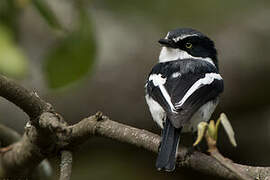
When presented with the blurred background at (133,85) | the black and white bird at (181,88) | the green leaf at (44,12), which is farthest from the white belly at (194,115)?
the blurred background at (133,85)

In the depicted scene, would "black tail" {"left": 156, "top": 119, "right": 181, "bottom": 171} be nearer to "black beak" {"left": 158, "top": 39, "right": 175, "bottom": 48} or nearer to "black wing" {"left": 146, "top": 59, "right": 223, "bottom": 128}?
"black wing" {"left": 146, "top": 59, "right": 223, "bottom": 128}

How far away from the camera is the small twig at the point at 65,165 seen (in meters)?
2.73

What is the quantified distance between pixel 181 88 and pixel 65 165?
2.96ft

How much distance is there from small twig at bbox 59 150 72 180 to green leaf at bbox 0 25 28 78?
755 mm

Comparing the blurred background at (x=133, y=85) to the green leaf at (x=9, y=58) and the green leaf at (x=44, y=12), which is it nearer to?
the green leaf at (x=9, y=58)

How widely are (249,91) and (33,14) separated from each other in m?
2.66

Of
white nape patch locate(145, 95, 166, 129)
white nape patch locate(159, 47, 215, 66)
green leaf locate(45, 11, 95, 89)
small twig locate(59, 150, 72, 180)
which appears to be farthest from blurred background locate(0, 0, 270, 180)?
small twig locate(59, 150, 72, 180)

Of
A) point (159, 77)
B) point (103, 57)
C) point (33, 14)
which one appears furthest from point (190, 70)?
point (33, 14)

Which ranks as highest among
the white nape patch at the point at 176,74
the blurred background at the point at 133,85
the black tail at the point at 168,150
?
the blurred background at the point at 133,85

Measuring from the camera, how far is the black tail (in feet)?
9.52

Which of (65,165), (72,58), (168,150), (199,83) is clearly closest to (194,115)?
(199,83)

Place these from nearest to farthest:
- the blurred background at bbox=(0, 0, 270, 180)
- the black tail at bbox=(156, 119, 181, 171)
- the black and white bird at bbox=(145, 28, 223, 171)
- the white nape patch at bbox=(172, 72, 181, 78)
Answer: the black tail at bbox=(156, 119, 181, 171) < the black and white bird at bbox=(145, 28, 223, 171) < the white nape patch at bbox=(172, 72, 181, 78) < the blurred background at bbox=(0, 0, 270, 180)

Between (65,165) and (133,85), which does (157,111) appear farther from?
(133,85)

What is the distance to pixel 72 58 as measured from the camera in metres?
3.54
